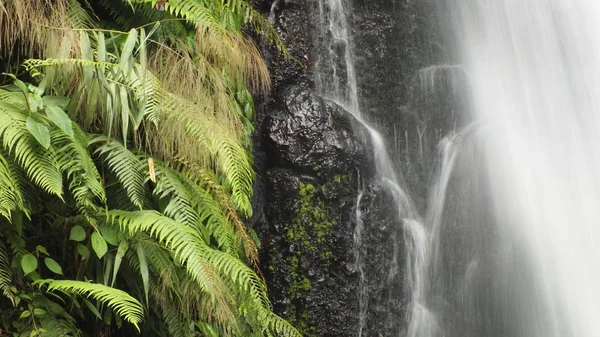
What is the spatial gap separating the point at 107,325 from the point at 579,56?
7071mm

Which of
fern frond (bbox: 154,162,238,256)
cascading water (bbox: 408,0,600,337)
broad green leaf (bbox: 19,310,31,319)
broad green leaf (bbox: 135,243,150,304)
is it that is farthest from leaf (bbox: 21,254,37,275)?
cascading water (bbox: 408,0,600,337)

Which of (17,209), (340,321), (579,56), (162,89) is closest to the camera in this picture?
(17,209)

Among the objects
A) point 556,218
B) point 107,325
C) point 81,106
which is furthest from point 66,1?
point 556,218

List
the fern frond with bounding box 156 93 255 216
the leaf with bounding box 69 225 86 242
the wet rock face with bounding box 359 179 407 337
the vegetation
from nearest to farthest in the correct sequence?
the vegetation, the leaf with bounding box 69 225 86 242, the fern frond with bounding box 156 93 255 216, the wet rock face with bounding box 359 179 407 337

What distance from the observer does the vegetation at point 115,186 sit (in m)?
3.05

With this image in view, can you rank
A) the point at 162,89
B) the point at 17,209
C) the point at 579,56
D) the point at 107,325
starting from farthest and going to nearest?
the point at 579,56 < the point at 162,89 < the point at 107,325 < the point at 17,209

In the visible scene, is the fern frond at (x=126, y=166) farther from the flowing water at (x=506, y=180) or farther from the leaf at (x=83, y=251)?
the flowing water at (x=506, y=180)

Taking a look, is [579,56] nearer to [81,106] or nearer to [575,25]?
[575,25]

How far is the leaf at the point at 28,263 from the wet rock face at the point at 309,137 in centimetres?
316

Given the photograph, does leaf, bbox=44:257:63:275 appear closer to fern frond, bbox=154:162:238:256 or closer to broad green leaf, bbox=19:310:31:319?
broad green leaf, bbox=19:310:31:319

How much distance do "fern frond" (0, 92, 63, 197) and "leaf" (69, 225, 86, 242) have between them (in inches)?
10.6

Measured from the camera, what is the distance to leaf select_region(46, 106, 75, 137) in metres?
3.05

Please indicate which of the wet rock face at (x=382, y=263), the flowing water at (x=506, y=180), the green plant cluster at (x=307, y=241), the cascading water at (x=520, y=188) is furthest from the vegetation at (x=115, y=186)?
the cascading water at (x=520, y=188)

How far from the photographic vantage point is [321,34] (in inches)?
273
